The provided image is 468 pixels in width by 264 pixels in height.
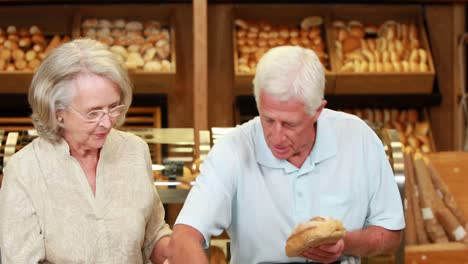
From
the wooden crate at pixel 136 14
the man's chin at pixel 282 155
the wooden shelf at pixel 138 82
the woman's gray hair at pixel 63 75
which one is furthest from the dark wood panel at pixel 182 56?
the man's chin at pixel 282 155

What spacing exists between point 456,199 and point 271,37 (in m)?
2.04

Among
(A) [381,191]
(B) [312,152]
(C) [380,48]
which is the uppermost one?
(C) [380,48]

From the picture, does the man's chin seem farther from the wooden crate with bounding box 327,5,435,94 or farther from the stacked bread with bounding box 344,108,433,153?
the stacked bread with bounding box 344,108,433,153

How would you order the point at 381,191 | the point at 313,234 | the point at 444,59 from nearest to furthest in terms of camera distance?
the point at 313,234 → the point at 381,191 → the point at 444,59

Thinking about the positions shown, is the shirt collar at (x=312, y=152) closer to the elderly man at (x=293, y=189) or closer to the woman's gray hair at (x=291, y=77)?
the elderly man at (x=293, y=189)

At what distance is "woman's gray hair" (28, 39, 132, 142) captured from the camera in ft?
9.34

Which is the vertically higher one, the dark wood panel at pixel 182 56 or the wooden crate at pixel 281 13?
the wooden crate at pixel 281 13

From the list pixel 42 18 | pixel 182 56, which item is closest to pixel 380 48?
pixel 182 56

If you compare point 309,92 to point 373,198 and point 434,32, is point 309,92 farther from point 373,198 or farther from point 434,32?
point 434,32

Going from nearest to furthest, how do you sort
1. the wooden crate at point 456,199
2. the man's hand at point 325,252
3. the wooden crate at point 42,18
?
the man's hand at point 325,252, the wooden crate at point 456,199, the wooden crate at point 42,18

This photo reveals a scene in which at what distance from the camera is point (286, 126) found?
2740mm

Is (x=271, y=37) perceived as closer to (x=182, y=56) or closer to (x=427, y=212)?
(x=182, y=56)

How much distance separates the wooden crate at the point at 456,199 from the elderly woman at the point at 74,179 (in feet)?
4.74

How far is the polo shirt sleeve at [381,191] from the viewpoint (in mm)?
2939
